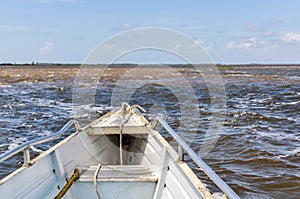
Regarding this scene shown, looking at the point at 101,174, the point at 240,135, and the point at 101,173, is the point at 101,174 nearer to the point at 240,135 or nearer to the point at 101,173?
the point at 101,173

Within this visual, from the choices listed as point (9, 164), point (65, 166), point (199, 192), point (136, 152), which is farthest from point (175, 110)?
point (199, 192)

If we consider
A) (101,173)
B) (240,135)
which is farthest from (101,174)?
(240,135)

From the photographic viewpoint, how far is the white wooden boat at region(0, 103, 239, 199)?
3824 mm

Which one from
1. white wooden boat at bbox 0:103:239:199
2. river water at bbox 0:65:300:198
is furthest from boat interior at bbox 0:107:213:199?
river water at bbox 0:65:300:198

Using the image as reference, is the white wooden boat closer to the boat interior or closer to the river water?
the boat interior

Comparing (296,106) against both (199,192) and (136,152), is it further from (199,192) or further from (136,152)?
(199,192)

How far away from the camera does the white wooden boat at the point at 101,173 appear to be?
3.82 meters

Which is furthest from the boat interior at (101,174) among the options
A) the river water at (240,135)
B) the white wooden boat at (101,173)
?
the river water at (240,135)

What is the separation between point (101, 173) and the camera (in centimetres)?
494

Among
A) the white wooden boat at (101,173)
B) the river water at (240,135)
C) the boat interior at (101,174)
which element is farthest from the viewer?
the river water at (240,135)

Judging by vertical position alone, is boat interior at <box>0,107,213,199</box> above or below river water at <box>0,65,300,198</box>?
above

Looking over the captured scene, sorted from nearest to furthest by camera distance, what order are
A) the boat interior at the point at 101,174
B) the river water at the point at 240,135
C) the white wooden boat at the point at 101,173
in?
the white wooden boat at the point at 101,173 → the boat interior at the point at 101,174 → the river water at the point at 240,135

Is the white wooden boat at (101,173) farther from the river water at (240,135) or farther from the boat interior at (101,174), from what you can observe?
the river water at (240,135)

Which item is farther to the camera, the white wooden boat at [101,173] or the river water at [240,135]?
the river water at [240,135]
